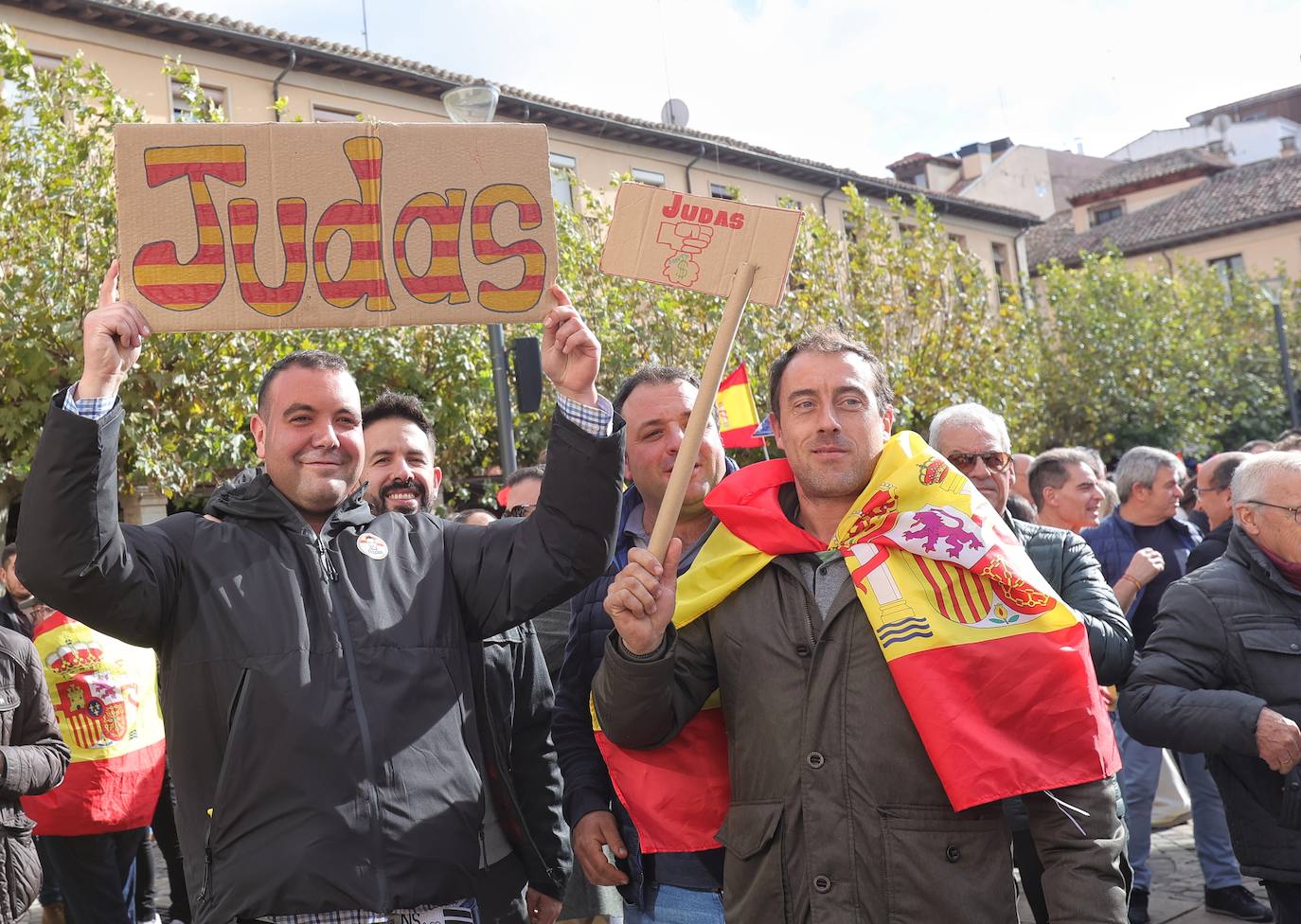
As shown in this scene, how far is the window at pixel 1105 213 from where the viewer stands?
4909 cm

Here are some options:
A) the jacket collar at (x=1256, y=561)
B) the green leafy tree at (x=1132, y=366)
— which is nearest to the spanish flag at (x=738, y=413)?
the jacket collar at (x=1256, y=561)

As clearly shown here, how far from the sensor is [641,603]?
8.81ft

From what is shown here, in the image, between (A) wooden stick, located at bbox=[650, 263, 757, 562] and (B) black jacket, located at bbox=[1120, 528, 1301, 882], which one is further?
(B) black jacket, located at bbox=[1120, 528, 1301, 882]

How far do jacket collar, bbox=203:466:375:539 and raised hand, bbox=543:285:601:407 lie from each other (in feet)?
1.76

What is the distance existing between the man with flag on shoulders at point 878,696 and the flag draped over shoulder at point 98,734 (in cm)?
393

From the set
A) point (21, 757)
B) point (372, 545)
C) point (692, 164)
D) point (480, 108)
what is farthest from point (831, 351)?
point (692, 164)

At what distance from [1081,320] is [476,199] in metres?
30.0

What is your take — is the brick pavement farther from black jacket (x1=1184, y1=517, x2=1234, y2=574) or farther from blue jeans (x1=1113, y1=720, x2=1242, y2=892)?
black jacket (x1=1184, y1=517, x2=1234, y2=574)

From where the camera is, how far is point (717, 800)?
3064 mm

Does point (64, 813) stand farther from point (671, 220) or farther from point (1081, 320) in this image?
point (1081, 320)

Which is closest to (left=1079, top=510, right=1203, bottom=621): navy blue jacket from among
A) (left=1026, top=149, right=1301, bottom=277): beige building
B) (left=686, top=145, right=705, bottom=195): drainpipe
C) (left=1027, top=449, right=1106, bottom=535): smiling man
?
(left=1027, top=449, right=1106, bottom=535): smiling man

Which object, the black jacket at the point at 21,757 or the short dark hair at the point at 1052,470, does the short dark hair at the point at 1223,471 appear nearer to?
the short dark hair at the point at 1052,470

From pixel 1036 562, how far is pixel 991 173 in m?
44.9

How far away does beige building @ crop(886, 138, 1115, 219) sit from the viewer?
46.4m
